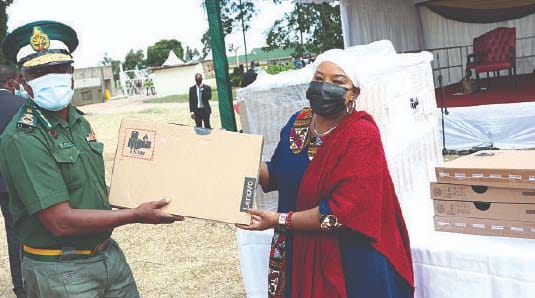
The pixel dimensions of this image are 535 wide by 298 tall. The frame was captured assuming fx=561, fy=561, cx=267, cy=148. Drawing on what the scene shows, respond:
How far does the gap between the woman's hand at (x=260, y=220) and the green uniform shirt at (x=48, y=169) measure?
Result: 1.65 ft

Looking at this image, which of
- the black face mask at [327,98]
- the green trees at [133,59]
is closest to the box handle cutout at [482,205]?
the black face mask at [327,98]

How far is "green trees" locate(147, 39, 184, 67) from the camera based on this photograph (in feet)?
201

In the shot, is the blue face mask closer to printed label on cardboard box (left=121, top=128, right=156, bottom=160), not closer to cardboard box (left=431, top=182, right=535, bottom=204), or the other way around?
printed label on cardboard box (left=121, top=128, right=156, bottom=160)

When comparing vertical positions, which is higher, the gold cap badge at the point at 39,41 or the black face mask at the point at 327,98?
the gold cap badge at the point at 39,41

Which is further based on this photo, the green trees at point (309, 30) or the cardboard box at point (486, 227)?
the green trees at point (309, 30)

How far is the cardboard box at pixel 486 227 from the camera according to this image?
84.8 inches

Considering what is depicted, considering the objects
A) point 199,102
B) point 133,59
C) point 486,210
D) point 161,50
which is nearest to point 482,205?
point 486,210

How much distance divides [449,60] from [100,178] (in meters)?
12.6

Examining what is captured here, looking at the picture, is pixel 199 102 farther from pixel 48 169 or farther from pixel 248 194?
pixel 48 169

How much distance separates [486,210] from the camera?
2.22 m

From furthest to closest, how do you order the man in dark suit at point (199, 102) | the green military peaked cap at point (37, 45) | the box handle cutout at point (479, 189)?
the man in dark suit at point (199, 102), the box handle cutout at point (479, 189), the green military peaked cap at point (37, 45)

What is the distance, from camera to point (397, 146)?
286cm

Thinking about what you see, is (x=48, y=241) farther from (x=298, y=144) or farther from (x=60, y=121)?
(x=298, y=144)

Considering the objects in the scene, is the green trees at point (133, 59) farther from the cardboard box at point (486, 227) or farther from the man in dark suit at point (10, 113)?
the cardboard box at point (486, 227)
